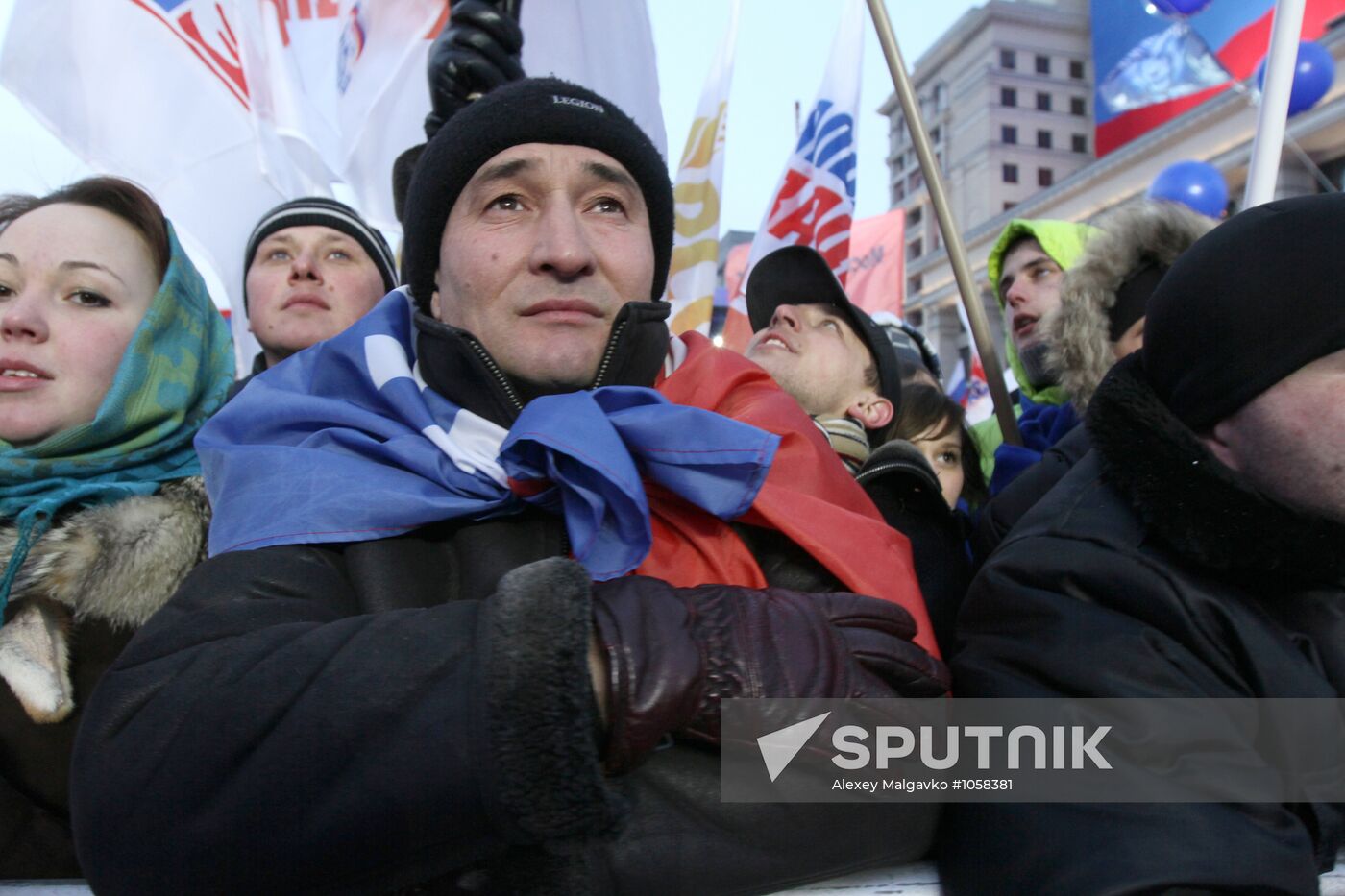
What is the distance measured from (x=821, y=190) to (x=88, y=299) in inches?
136

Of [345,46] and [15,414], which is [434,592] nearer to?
[15,414]

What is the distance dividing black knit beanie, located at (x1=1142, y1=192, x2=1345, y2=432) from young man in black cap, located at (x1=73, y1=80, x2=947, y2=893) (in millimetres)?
484

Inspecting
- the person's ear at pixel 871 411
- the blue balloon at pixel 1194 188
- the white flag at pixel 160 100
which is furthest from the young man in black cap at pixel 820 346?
the blue balloon at pixel 1194 188

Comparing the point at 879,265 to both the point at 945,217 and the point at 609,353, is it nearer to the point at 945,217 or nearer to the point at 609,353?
the point at 945,217

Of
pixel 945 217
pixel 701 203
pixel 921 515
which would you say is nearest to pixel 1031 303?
pixel 945 217

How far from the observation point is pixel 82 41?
135 inches

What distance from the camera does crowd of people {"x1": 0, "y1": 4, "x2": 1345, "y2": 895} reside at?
0.90 meters

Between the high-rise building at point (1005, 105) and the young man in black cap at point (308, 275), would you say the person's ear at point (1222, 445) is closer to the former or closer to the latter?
the young man in black cap at point (308, 275)

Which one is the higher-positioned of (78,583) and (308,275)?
(308,275)

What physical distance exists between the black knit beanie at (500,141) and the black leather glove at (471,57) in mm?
646

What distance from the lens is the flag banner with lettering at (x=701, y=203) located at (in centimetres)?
415

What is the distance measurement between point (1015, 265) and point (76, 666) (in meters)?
3.14

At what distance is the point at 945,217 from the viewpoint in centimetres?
246

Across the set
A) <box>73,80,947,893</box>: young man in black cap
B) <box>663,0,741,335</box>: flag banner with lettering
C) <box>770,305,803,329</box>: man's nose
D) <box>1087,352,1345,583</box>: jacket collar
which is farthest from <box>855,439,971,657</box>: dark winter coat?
<box>663,0,741,335</box>: flag banner with lettering
